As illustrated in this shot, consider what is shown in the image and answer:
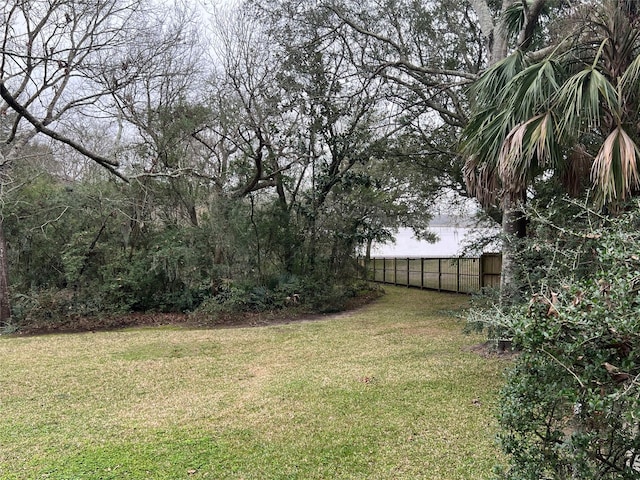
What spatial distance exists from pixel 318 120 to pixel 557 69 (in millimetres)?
6263

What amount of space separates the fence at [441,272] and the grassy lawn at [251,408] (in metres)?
4.96

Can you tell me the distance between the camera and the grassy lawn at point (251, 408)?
2834mm

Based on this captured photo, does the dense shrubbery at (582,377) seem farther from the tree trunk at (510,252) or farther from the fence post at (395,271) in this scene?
the fence post at (395,271)

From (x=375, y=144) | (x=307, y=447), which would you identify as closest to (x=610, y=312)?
(x=307, y=447)

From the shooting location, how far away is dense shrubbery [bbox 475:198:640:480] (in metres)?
1.45

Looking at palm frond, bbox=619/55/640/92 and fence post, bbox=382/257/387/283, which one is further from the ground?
palm frond, bbox=619/55/640/92

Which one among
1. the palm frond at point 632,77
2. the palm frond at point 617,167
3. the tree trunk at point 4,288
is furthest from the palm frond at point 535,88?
the tree trunk at point 4,288

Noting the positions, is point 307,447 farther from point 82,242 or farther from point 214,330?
point 82,242

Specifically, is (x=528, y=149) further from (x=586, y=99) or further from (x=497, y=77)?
(x=497, y=77)

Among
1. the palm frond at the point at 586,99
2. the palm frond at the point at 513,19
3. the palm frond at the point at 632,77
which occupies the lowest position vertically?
the palm frond at the point at 586,99

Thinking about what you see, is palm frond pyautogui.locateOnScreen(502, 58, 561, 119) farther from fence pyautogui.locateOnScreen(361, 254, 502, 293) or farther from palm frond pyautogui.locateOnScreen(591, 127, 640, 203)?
fence pyautogui.locateOnScreen(361, 254, 502, 293)

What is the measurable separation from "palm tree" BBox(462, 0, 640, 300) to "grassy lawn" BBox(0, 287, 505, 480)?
1873mm

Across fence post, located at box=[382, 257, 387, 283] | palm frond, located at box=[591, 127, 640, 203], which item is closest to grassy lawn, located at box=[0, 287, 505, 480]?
palm frond, located at box=[591, 127, 640, 203]

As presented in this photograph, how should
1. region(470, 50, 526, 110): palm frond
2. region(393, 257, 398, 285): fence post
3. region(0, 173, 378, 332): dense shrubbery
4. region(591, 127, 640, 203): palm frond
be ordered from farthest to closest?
region(393, 257, 398, 285): fence post < region(0, 173, 378, 332): dense shrubbery < region(470, 50, 526, 110): palm frond < region(591, 127, 640, 203): palm frond
